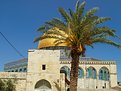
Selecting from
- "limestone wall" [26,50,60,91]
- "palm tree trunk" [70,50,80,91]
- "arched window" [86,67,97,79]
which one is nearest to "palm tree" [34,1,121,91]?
"palm tree trunk" [70,50,80,91]

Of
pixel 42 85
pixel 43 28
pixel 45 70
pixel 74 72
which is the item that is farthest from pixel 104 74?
pixel 74 72

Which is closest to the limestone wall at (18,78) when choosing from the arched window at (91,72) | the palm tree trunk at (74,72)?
the palm tree trunk at (74,72)

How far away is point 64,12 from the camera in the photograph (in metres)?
18.1

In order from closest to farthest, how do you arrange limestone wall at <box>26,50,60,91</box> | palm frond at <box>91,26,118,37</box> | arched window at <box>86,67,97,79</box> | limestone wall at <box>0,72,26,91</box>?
palm frond at <box>91,26,118,37</box>
limestone wall at <box>26,50,60,91</box>
limestone wall at <box>0,72,26,91</box>
arched window at <box>86,67,97,79</box>

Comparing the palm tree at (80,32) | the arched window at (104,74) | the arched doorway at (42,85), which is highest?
the palm tree at (80,32)

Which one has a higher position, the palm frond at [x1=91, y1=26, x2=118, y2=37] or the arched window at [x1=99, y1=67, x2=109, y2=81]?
the palm frond at [x1=91, y1=26, x2=118, y2=37]

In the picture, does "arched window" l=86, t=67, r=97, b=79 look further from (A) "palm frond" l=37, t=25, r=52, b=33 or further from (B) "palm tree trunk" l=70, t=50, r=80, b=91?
(B) "palm tree trunk" l=70, t=50, r=80, b=91

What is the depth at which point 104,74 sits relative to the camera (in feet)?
151

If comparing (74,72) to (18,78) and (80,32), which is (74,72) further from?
(18,78)

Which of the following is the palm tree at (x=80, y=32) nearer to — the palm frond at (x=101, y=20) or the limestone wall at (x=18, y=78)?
the palm frond at (x=101, y=20)

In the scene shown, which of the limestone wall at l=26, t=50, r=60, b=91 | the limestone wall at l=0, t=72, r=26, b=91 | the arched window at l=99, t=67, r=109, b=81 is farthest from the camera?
the arched window at l=99, t=67, r=109, b=81

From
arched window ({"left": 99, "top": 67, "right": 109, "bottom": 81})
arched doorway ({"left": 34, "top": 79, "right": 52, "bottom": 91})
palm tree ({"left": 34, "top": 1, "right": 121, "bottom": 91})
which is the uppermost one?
palm tree ({"left": 34, "top": 1, "right": 121, "bottom": 91})

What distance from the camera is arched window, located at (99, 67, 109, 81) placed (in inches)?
1797

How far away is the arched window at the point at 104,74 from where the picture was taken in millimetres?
45656
